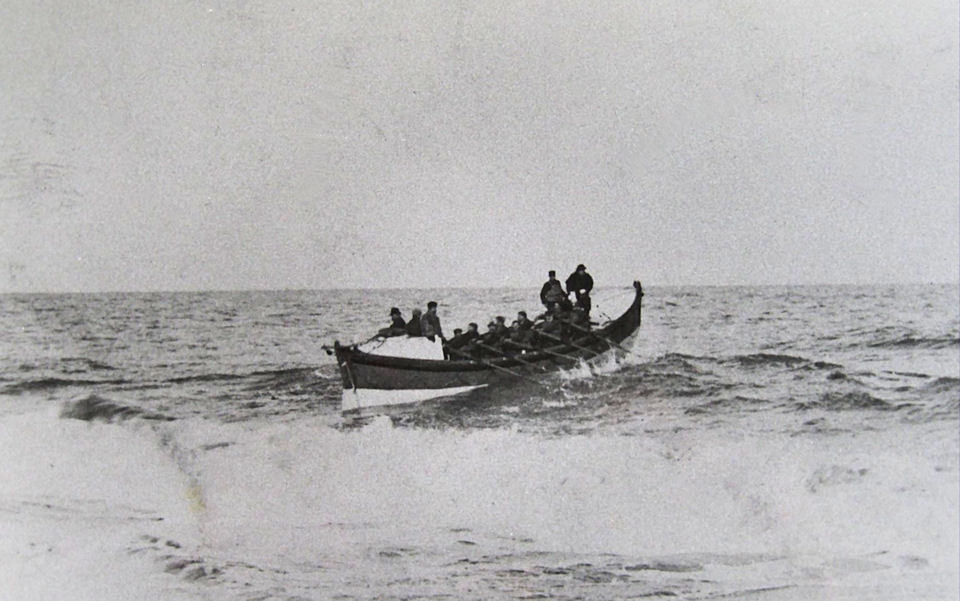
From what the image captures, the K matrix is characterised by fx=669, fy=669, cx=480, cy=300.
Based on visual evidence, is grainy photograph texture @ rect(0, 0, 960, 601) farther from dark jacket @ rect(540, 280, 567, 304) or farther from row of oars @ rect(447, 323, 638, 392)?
row of oars @ rect(447, 323, 638, 392)

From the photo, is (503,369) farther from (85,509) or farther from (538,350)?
(85,509)

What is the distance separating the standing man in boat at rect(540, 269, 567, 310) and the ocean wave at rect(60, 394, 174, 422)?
9.02ft

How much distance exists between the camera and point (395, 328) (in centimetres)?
491

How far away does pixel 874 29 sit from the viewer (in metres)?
4.63

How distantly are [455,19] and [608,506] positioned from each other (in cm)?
343

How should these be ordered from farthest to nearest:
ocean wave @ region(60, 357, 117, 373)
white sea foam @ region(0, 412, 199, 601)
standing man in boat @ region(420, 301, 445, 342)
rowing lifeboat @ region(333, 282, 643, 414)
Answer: standing man in boat @ region(420, 301, 445, 342) < rowing lifeboat @ region(333, 282, 643, 414) < ocean wave @ region(60, 357, 117, 373) < white sea foam @ region(0, 412, 199, 601)

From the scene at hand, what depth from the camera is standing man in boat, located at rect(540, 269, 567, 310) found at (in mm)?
4715

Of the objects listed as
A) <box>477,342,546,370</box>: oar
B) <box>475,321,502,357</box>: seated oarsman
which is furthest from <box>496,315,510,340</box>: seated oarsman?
<box>477,342,546,370</box>: oar

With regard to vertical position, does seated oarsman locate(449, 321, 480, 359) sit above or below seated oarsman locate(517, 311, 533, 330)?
below

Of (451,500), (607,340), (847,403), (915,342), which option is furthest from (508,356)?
→ (915,342)

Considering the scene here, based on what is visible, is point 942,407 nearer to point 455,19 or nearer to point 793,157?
point 793,157

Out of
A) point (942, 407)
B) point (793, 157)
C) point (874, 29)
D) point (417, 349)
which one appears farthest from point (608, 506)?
point (874, 29)

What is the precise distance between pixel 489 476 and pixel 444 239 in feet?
5.37

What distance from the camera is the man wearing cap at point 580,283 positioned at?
4730 millimetres
